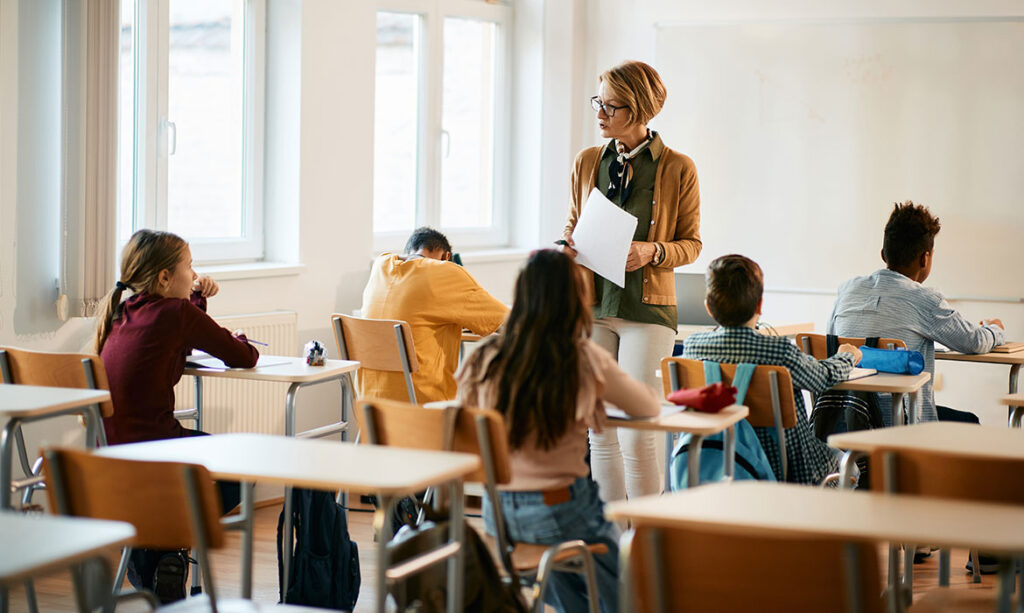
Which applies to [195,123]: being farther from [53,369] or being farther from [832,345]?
[832,345]

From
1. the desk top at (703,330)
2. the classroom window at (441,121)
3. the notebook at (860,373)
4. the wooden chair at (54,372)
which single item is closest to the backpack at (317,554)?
the wooden chair at (54,372)

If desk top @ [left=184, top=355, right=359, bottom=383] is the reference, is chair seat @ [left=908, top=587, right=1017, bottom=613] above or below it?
below

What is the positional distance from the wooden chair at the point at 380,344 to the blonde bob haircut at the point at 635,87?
101 cm

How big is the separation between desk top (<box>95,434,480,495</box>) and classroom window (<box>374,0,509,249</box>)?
11.7ft

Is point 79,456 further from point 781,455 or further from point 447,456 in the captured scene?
point 781,455

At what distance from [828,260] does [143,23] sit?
355cm

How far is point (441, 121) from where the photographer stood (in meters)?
6.40

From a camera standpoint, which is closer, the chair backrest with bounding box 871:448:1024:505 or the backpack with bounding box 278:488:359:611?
the chair backrest with bounding box 871:448:1024:505

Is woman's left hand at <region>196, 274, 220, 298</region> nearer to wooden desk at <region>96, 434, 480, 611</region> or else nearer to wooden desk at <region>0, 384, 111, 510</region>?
wooden desk at <region>0, 384, 111, 510</region>

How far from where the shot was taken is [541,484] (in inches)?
102

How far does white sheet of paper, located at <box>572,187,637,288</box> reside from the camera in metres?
3.53

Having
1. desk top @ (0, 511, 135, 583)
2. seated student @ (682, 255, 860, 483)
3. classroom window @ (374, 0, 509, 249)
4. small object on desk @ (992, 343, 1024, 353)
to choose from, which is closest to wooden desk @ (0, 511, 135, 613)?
desk top @ (0, 511, 135, 583)

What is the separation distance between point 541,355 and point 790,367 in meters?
0.97

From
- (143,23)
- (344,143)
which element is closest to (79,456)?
(143,23)
